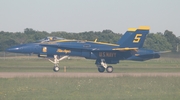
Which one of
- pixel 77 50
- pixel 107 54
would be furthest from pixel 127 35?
pixel 77 50

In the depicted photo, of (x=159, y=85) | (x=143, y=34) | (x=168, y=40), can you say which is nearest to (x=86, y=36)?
(x=168, y=40)

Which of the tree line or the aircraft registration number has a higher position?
the tree line

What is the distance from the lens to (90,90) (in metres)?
17.0

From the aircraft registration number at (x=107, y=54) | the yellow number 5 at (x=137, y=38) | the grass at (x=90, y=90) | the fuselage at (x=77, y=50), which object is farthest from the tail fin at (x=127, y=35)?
the grass at (x=90, y=90)

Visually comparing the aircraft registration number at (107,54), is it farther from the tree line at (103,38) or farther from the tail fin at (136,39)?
the tree line at (103,38)

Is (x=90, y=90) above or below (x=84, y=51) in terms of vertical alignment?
below

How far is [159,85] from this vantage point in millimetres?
19328

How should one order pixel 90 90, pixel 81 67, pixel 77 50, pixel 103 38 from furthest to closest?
pixel 103 38 → pixel 81 67 → pixel 77 50 → pixel 90 90

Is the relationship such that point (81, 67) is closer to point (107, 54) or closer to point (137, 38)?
point (137, 38)

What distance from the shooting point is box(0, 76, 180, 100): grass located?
48.8 feet

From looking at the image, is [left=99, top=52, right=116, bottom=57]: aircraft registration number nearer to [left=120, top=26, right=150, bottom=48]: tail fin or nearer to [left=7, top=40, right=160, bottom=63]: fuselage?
[left=7, top=40, right=160, bottom=63]: fuselage

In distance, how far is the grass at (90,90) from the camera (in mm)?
14867

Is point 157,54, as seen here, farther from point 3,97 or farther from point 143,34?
point 3,97

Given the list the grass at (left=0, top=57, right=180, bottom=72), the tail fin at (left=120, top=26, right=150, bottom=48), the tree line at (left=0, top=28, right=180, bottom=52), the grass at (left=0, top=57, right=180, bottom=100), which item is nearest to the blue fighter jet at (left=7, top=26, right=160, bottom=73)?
the tail fin at (left=120, top=26, right=150, bottom=48)
